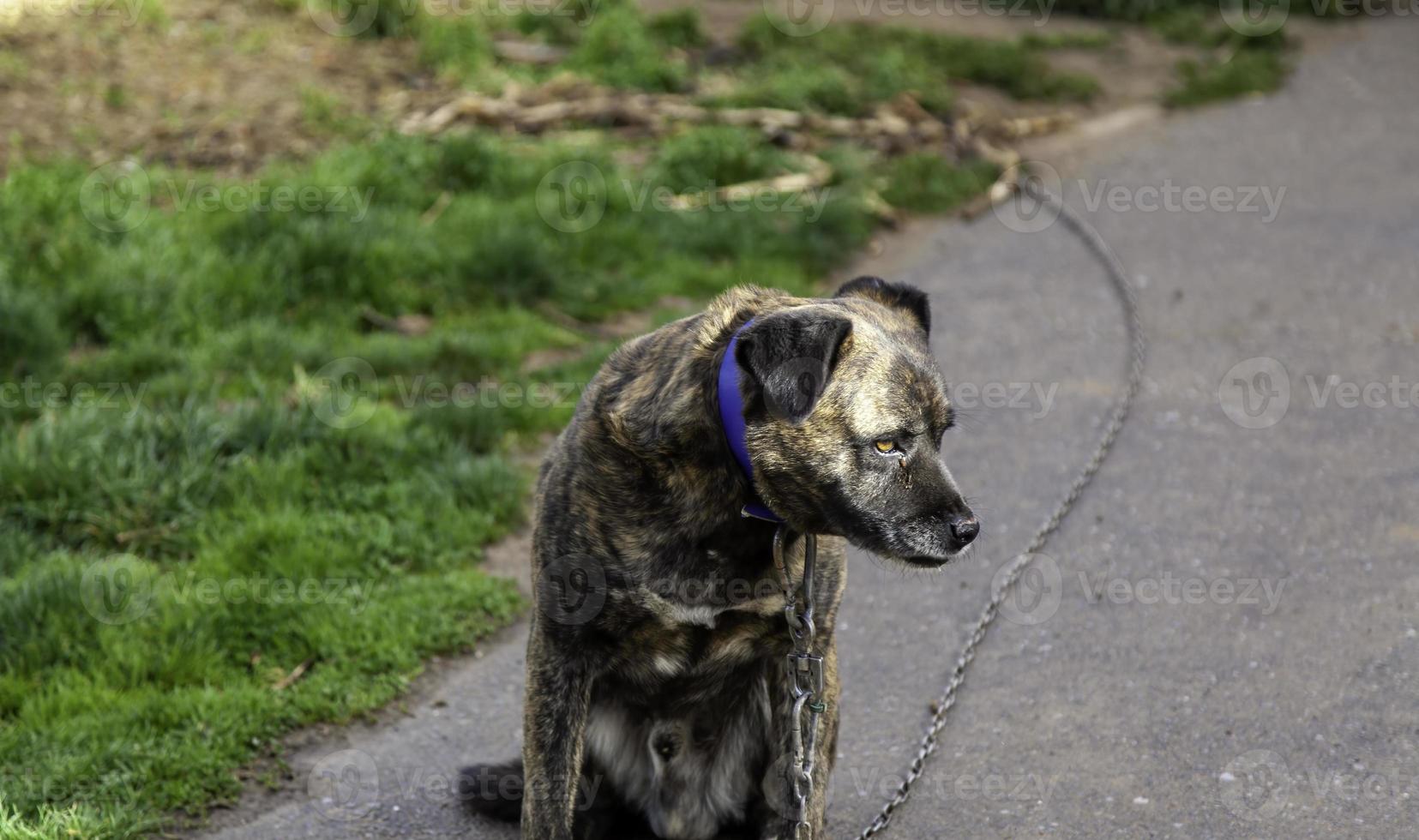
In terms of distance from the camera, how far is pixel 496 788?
435 cm

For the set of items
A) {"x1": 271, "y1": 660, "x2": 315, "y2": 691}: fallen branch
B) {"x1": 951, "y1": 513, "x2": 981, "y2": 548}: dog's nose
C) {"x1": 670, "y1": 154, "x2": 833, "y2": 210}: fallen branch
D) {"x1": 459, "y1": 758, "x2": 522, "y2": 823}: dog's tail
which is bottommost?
{"x1": 271, "y1": 660, "x2": 315, "y2": 691}: fallen branch

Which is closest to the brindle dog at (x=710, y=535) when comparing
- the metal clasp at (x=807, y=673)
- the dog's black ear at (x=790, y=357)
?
the dog's black ear at (x=790, y=357)

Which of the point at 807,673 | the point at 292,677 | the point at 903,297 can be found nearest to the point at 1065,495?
the point at 903,297

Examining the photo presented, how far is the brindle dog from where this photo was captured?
353cm

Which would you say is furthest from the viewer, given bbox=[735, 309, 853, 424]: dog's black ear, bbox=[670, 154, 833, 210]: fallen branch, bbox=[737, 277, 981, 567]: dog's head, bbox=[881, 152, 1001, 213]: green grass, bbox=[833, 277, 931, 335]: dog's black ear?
bbox=[881, 152, 1001, 213]: green grass

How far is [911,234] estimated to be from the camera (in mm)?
9586

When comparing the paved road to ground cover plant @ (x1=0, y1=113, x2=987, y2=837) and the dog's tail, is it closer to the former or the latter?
the dog's tail

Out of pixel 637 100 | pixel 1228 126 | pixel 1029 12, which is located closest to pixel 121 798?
pixel 637 100

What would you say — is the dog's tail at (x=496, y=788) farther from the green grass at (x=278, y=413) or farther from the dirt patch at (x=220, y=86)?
the dirt patch at (x=220, y=86)

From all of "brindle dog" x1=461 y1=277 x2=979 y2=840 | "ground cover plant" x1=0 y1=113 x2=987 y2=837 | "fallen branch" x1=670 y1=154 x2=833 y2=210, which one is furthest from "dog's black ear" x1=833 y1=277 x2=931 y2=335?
"fallen branch" x1=670 y1=154 x2=833 y2=210

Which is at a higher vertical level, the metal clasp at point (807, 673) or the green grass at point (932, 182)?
the metal clasp at point (807, 673)

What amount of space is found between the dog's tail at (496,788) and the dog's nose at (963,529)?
63.8 inches

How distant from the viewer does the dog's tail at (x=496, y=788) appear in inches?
171

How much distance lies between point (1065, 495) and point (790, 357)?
3387 mm
